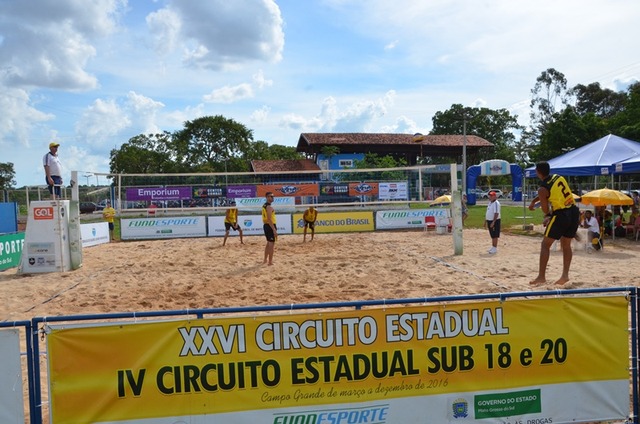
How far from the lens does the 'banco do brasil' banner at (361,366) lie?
9.41ft

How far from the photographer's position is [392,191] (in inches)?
784

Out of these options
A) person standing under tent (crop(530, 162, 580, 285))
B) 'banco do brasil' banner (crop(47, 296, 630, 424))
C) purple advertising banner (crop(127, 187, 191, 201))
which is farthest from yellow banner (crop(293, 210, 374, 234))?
'banco do brasil' banner (crop(47, 296, 630, 424))

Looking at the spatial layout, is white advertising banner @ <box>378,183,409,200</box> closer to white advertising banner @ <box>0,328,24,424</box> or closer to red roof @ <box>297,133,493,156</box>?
white advertising banner @ <box>0,328,24,424</box>

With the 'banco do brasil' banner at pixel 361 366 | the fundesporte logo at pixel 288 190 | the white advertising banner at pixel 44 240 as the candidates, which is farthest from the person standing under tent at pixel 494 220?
the white advertising banner at pixel 44 240

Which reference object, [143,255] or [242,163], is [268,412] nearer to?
[143,255]

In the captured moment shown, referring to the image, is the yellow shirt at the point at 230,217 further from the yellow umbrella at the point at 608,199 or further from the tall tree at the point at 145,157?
the tall tree at the point at 145,157

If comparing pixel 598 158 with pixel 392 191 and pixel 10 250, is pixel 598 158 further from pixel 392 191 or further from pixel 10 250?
pixel 10 250

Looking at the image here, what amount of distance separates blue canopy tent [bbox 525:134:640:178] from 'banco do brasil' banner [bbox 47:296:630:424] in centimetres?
1404

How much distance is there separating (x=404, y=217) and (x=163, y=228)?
1016 centimetres

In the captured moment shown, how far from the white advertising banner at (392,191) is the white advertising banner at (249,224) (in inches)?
158

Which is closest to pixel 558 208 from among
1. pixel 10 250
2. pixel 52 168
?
pixel 52 168

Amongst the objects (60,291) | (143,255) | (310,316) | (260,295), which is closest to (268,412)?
(310,316)

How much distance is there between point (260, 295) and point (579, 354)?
16.9 feet

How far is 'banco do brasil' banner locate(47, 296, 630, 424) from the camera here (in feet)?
9.41
